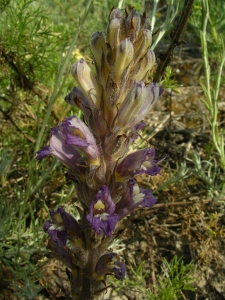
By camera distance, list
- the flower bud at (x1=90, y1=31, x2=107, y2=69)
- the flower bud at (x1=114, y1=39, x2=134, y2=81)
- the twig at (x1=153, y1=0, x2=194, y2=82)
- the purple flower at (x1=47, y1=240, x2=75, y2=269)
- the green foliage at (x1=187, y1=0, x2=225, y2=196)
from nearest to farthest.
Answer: the flower bud at (x1=114, y1=39, x2=134, y2=81) → the flower bud at (x1=90, y1=31, x2=107, y2=69) → the purple flower at (x1=47, y1=240, x2=75, y2=269) → the twig at (x1=153, y1=0, x2=194, y2=82) → the green foliage at (x1=187, y1=0, x2=225, y2=196)

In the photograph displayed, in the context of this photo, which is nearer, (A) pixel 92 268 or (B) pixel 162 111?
(A) pixel 92 268

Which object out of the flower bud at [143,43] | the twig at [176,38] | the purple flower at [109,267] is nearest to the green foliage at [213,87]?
the twig at [176,38]

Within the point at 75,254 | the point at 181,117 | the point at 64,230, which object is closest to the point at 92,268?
the point at 75,254

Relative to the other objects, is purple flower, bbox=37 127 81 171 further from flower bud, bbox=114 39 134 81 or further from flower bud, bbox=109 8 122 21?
flower bud, bbox=109 8 122 21

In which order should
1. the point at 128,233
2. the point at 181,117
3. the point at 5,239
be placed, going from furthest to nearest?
the point at 181,117 → the point at 128,233 → the point at 5,239

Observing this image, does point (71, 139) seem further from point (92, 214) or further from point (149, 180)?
point (149, 180)

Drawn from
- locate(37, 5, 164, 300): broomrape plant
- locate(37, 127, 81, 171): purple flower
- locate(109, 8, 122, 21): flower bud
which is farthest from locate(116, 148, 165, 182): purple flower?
locate(109, 8, 122, 21): flower bud

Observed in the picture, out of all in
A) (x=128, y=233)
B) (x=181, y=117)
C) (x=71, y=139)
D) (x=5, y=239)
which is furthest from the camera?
(x=181, y=117)

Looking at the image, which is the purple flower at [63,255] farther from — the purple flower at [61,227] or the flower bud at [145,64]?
the flower bud at [145,64]
